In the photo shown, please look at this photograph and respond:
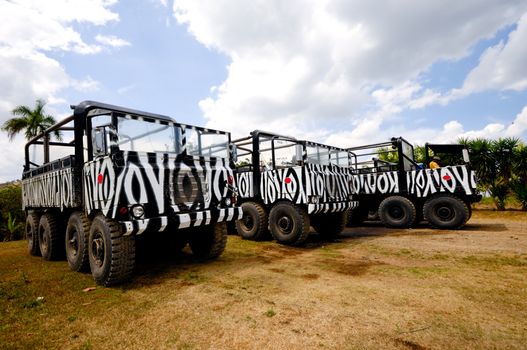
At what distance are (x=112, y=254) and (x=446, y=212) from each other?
359 inches

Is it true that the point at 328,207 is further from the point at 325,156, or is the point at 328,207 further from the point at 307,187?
the point at 325,156

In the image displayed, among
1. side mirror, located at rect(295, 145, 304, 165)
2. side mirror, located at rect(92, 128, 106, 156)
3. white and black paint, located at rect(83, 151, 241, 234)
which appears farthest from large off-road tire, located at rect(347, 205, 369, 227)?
side mirror, located at rect(92, 128, 106, 156)

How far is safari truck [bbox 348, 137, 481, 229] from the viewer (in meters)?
8.99

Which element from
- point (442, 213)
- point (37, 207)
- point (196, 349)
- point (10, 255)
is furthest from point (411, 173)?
point (10, 255)

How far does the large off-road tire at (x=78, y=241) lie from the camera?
5.05 m

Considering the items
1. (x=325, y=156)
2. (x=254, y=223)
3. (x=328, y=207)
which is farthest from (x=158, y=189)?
(x=325, y=156)

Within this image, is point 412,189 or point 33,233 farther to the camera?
point 412,189

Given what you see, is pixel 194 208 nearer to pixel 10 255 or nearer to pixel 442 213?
pixel 10 255

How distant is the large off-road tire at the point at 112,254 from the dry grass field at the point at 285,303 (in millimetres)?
190

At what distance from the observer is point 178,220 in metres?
4.54

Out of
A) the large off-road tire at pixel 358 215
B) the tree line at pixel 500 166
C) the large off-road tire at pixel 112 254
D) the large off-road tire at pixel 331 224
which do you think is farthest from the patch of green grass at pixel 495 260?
the tree line at pixel 500 166

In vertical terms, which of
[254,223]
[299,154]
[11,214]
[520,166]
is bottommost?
[254,223]

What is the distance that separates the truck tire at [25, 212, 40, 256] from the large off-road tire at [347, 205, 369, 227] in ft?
31.0

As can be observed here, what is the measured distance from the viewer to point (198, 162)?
5207 mm
